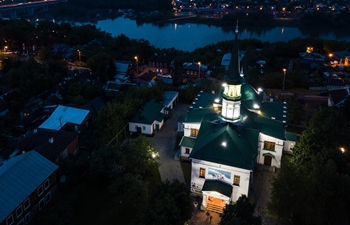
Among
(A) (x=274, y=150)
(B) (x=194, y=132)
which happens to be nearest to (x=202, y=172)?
(B) (x=194, y=132)

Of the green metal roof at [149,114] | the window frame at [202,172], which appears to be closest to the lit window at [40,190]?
the window frame at [202,172]

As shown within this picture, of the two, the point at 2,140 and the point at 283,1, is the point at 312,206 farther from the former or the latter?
the point at 283,1

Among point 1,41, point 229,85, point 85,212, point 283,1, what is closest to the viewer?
point 85,212

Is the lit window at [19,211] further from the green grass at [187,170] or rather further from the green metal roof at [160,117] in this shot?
the green metal roof at [160,117]

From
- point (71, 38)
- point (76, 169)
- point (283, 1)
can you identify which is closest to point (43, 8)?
point (71, 38)

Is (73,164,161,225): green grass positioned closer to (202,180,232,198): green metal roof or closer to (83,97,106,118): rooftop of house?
(202,180,232,198): green metal roof

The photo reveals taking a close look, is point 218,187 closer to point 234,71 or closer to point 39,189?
point 234,71
